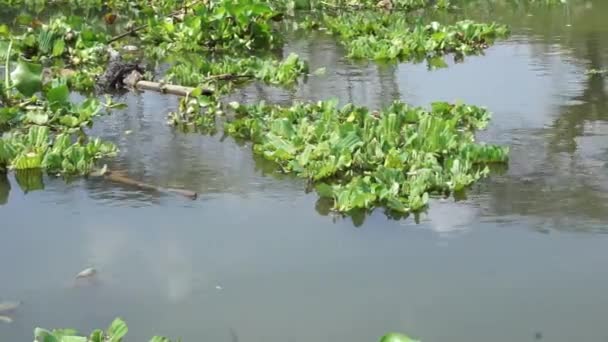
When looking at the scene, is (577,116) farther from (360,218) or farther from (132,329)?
(132,329)

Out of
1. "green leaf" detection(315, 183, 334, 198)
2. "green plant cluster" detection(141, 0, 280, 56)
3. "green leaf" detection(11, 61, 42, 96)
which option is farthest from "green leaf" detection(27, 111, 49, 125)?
"green plant cluster" detection(141, 0, 280, 56)

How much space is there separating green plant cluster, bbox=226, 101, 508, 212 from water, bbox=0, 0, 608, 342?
10 centimetres

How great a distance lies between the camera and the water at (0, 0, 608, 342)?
10.2 feet

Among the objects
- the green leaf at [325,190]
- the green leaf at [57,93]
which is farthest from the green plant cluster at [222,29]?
the green leaf at [325,190]

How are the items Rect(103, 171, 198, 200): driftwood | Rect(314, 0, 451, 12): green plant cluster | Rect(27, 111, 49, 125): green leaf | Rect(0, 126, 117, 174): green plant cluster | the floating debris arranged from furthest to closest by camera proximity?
Rect(314, 0, 451, 12): green plant cluster
Rect(27, 111, 49, 125): green leaf
Rect(0, 126, 117, 174): green plant cluster
Rect(103, 171, 198, 200): driftwood
the floating debris

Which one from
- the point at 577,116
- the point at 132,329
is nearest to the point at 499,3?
the point at 577,116

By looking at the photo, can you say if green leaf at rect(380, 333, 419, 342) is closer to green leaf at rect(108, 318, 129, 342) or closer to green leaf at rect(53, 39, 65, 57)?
green leaf at rect(108, 318, 129, 342)

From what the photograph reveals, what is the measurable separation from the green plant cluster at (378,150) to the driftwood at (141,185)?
58 cm

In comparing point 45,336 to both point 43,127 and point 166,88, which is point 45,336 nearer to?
point 43,127

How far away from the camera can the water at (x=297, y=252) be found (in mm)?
3111

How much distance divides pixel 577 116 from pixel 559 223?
1990 millimetres

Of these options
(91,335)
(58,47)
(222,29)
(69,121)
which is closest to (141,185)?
(69,121)

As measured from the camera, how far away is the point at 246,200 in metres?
4.30

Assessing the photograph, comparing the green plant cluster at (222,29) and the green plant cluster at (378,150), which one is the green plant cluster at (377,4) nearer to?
the green plant cluster at (222,29)
